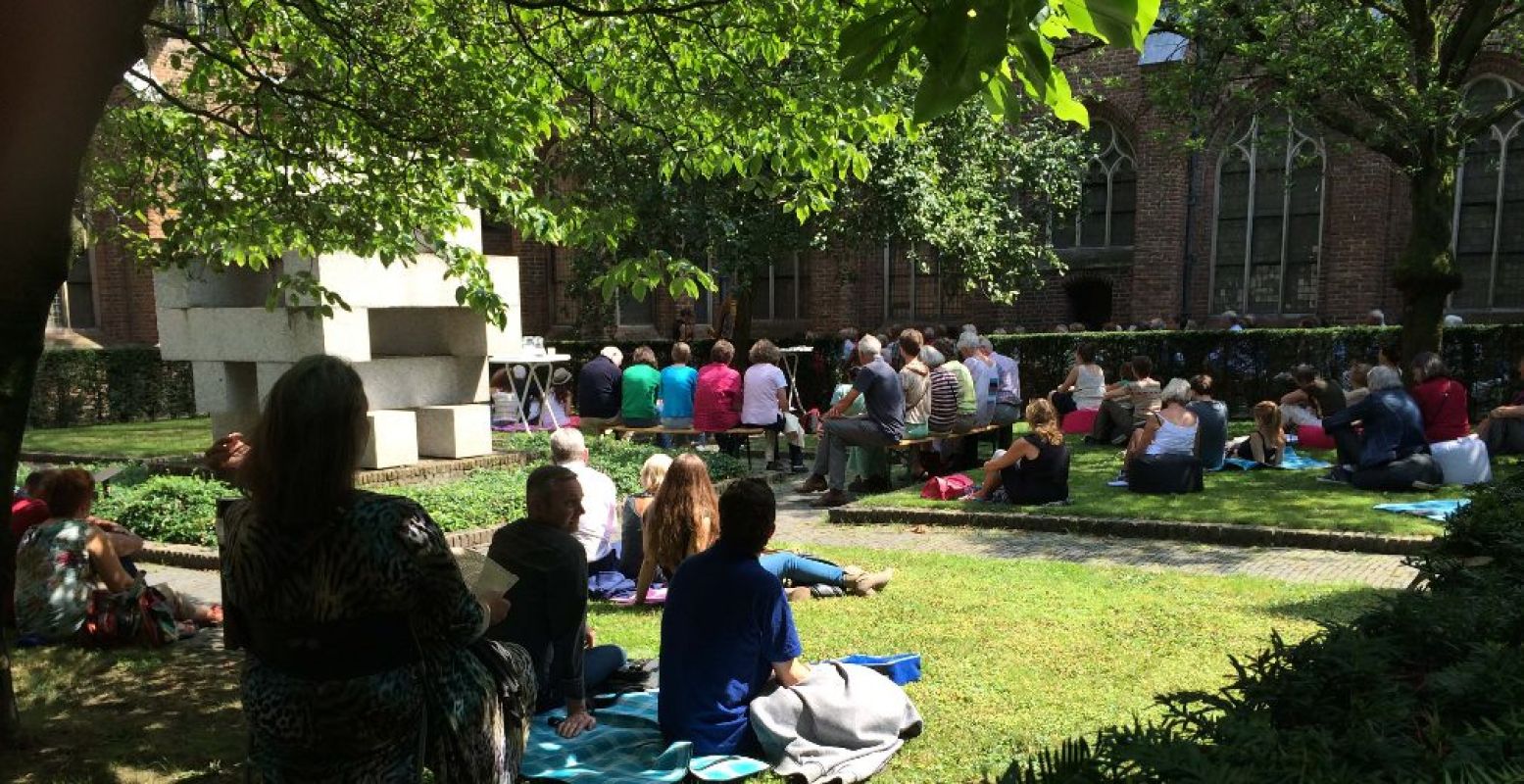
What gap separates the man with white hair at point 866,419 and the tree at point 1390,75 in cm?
548

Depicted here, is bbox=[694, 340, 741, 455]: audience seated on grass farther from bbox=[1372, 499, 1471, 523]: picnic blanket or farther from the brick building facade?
bbox=[1372, 499, 1471, 523]: picnic blanket

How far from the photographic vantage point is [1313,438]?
45.8 feet

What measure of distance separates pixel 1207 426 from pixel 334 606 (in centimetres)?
1124

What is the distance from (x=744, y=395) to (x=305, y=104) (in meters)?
7.54

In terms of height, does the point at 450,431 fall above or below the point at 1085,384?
below

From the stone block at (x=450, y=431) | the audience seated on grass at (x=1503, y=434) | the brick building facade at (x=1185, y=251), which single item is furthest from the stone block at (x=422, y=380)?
the audience seated on grass at (x=1503, y=434)

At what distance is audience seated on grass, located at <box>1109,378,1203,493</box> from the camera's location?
10891 mm

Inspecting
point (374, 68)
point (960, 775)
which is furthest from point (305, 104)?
point (960, 775)

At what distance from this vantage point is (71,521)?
611 cm

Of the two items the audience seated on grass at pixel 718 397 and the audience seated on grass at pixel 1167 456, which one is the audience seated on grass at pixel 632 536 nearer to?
the audience seated on grass at pixel 1167 456

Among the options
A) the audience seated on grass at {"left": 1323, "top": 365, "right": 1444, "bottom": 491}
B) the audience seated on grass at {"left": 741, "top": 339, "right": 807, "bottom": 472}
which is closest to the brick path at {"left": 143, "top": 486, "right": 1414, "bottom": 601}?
the audience seated on grass at {"left": 1323, "top": 365, "right": 1444, "bottom": 491}

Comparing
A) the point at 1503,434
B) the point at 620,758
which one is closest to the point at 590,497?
the point at 620,758

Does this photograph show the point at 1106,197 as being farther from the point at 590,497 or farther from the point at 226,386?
the point at 590,497

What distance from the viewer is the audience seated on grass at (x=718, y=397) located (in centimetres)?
1378
